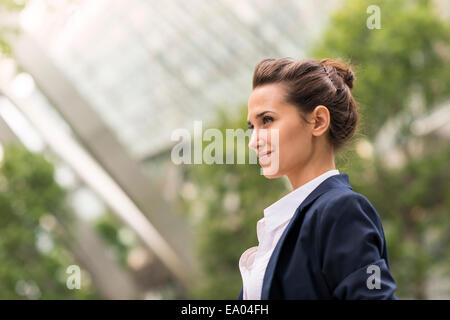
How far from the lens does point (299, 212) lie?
3.54 ft

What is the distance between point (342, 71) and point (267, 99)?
0.28m

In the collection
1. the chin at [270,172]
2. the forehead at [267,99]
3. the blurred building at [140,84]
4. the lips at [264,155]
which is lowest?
the chin at [270,172]

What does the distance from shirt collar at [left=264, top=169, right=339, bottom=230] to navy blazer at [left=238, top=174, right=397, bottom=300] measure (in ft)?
0.22

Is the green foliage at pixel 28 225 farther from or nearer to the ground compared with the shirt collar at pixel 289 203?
farther from the ground

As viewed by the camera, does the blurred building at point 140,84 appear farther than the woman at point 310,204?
Yes

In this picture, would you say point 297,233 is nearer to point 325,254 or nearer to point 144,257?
point 325,254

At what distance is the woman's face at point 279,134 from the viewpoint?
1163 millimetres

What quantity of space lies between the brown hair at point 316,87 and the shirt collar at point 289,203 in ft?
0.49

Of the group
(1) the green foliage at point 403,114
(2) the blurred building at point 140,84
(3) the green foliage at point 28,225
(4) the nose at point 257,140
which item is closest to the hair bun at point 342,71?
(4) the nose at point 257,140

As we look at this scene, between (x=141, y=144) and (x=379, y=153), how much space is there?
39.3 ft

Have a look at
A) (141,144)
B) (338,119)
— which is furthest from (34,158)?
(338,119)

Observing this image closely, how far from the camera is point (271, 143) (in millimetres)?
1167

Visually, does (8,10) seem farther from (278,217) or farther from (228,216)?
(228,216)

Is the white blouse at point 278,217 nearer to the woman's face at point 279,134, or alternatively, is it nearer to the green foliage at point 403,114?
the woman's face at point 279,134
